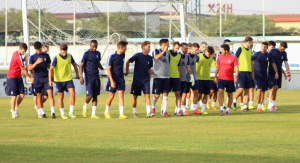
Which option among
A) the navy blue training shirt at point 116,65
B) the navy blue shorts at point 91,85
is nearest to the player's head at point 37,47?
the navy blue shorts at point 91,85

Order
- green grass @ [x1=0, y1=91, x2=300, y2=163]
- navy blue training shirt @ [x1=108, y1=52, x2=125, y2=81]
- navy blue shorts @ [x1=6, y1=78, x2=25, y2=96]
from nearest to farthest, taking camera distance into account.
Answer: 1. green grass @ [x1=0, y1=91, x2=300, y2=163]
2. navy blue training shirt @ [x1=108, y1=52, x2=125, y2=81]
3. navy blue shorts @ [x1=6, y1=78, x2=25, y2=96]

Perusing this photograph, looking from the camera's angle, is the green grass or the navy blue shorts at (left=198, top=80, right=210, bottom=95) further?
the navy blue shorts at (left=198, top=80, right=210, bottom=95)

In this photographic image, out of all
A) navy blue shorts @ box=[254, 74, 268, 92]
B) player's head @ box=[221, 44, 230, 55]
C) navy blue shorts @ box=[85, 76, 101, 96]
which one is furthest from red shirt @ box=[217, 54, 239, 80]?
navy blue shorts @ box=[85, 76, 101, 96]

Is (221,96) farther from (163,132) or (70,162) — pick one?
(70,162)

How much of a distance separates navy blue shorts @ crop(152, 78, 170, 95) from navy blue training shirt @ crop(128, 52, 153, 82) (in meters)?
0.32

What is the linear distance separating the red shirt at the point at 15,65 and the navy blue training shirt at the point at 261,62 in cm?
699

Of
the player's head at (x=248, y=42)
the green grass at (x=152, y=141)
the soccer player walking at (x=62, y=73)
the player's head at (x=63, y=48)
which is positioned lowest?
the green grass at (x=152, y=141)

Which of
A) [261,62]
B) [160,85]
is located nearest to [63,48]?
[160,85]

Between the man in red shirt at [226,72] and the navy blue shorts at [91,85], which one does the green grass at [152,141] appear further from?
the man in red shirt at [226,72]

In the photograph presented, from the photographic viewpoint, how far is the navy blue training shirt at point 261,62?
1464 centimetres

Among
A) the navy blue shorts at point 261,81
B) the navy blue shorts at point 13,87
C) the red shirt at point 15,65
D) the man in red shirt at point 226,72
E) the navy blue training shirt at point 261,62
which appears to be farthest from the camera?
the navy blue shorts at point 261,81

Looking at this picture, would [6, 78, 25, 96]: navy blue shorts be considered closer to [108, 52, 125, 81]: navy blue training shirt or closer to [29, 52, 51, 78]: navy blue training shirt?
[29, 52, 51, 78]: navy blue training shirt

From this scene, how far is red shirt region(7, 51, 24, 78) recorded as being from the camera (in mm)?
12691

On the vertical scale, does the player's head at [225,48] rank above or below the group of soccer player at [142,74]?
above
